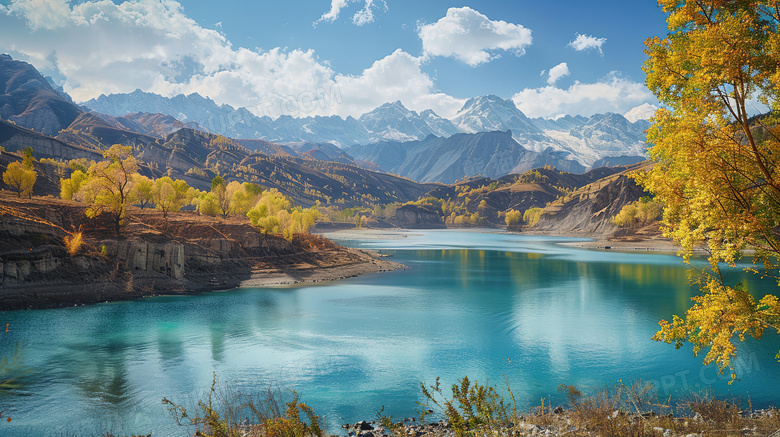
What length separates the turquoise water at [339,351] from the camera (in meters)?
23.0

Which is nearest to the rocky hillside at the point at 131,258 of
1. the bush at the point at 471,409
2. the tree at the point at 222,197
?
the tree at the point at 222,197

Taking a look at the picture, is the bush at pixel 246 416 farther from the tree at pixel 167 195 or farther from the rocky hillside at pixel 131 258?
the tree at pixel 167 195

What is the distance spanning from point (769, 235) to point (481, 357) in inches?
891

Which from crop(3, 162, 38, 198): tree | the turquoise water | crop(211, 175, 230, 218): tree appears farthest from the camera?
crop(211, 175, 230, 218): tree

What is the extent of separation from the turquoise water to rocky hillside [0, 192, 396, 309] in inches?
155

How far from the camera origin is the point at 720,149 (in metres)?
11.7

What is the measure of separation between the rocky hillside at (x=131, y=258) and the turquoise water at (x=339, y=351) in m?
3.93

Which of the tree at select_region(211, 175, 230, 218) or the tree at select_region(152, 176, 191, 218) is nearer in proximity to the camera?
the tree at select_region(152, 176, 191, 218)

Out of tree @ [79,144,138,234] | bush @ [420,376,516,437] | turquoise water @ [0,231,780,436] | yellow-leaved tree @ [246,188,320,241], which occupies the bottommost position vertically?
turquoise water @ [0,231,780,436]

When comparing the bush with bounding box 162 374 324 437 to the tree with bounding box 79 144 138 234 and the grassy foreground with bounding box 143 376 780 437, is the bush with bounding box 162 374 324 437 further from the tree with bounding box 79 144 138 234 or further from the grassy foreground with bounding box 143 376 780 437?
the tree with bounding box 79 144 138 234

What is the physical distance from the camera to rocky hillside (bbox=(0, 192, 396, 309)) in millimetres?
46750

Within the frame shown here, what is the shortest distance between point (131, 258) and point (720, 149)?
210ft

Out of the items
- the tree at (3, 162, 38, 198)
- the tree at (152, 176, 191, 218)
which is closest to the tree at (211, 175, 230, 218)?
the tree at (152, 176, 191, 218)

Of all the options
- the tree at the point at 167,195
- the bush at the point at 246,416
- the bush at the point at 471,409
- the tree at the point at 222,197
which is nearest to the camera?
the bush at the point at 471,409
